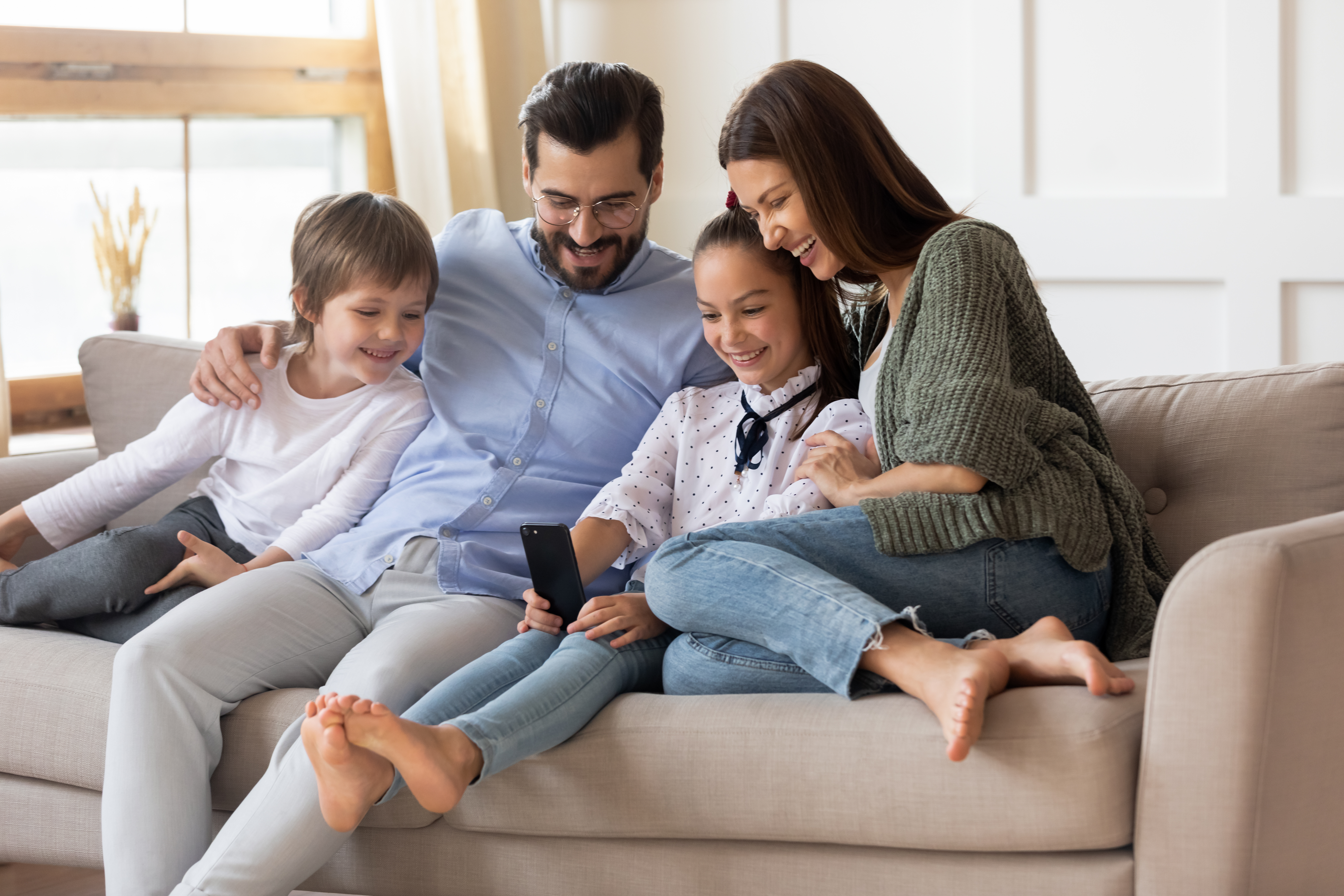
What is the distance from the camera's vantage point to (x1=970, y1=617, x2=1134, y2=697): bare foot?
46.6 inches

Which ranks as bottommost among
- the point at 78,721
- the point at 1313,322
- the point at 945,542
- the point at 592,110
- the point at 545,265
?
the point at 78,721

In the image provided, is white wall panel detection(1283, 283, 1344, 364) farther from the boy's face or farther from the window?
the window

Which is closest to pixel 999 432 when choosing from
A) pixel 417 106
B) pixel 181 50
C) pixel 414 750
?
pixel 414 750

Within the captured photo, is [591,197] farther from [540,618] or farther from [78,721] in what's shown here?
[78,721]

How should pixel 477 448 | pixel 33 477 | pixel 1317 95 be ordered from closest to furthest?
pixel 477 448 < pixel 33 477 < pixel 1317 95

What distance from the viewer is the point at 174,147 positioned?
2.92 metres

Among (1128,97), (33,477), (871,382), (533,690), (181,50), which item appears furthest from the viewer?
(181,50)

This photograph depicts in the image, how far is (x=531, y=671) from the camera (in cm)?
147

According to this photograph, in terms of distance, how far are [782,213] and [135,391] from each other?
1.20 meters

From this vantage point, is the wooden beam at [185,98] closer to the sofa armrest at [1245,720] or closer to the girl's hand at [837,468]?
the girl's hand at [837,468]

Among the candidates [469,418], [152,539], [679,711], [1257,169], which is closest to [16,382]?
[152,539]

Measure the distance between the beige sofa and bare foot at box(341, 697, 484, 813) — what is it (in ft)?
0.48

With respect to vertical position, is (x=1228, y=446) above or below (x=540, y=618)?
above

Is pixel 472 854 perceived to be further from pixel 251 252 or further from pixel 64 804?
pixel 251 252
